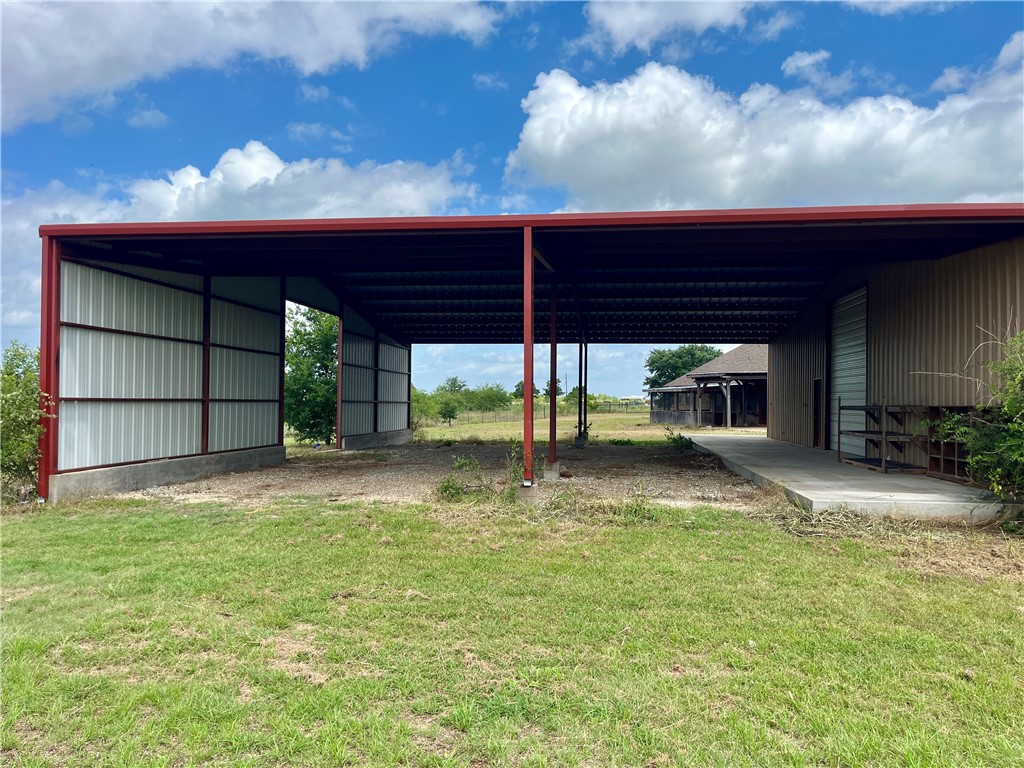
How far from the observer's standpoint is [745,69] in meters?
12.9

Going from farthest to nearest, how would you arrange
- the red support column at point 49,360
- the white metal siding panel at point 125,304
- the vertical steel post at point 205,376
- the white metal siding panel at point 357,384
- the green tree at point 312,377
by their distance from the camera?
the green tree at point 312,377
the white metal siding panel at point 357,384
the vertical steel post at point 205,376
the white metal siding panel at point 125,304
the red support column at point 49,360

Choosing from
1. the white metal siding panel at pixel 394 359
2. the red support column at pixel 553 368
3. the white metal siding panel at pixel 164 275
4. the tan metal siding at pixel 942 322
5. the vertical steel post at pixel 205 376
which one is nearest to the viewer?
the tan metal siding at pixel 942 322

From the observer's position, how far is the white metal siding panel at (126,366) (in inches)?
360

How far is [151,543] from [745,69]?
14.1 m

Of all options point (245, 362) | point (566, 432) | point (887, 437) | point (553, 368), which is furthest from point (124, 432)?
point (566, 432)

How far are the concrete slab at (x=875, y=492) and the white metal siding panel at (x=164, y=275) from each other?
11298mm

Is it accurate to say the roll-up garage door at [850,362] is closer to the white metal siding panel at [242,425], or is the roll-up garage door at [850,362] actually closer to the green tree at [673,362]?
the white metal siding panel at [242,425]

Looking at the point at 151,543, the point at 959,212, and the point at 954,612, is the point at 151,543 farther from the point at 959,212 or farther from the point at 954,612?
the point at 959,212

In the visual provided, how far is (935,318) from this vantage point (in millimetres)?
9953

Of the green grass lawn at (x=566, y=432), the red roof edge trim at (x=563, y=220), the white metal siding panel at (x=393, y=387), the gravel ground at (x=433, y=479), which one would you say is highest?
the red roof edge trim at (x=563, y=220)

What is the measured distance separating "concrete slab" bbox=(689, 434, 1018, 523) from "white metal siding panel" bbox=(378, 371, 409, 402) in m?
13.5

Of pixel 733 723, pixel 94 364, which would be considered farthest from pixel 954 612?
pixel 94 364

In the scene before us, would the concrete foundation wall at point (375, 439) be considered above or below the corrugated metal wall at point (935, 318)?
below

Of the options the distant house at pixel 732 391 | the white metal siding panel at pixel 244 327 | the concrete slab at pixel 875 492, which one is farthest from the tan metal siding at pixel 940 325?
the distant house at pixel 732 391
